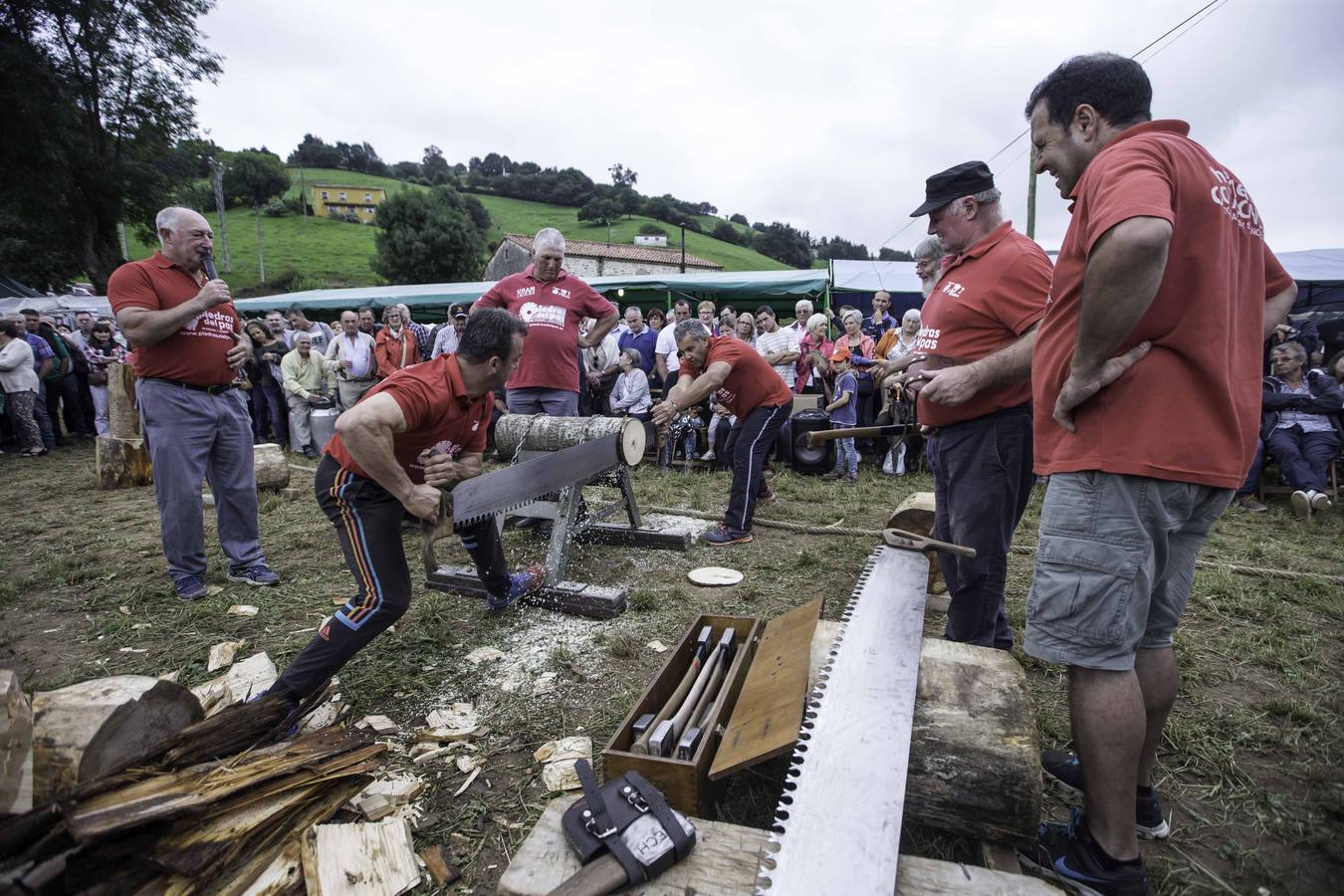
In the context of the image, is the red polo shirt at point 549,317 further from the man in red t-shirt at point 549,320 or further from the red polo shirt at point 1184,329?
the red polo shirt at point 1184,329

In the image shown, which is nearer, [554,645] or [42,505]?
[554,645]

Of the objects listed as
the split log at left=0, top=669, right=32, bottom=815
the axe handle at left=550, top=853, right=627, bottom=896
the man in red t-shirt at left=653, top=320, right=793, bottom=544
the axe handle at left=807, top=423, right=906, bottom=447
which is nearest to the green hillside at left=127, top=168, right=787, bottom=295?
the man in red t-shirt at left=653, top=320, right=793, bottom=544

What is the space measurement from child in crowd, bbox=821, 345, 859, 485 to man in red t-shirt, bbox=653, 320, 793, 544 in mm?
2642

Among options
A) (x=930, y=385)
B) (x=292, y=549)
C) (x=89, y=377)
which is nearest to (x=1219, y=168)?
(x=930, y=385)

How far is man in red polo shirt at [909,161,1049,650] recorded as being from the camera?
2.42 metres

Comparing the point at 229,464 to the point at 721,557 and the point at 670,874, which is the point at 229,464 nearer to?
the point at 721,557

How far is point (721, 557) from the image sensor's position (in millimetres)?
4828

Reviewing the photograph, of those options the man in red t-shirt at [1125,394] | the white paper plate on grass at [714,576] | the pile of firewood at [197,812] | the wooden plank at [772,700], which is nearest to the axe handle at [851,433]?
the wooden plank at [772,700]

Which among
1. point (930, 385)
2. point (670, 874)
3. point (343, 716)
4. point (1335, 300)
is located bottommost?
point (343, 716)

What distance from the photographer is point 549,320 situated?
488 centimetres

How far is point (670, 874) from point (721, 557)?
3290 millimetres

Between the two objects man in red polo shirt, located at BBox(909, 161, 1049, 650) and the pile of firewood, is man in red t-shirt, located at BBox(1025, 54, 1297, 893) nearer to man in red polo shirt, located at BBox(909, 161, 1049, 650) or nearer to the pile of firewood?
man in red polo shirt, located at BBox(909, 161, 1049, 650)

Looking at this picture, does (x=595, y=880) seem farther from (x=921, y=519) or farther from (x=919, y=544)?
(x=921, y=519)

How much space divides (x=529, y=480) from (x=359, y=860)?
6.50 ft
